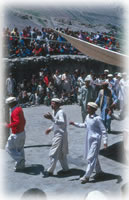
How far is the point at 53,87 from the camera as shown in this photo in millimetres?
15859

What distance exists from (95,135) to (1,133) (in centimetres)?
301

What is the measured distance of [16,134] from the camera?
7.13m

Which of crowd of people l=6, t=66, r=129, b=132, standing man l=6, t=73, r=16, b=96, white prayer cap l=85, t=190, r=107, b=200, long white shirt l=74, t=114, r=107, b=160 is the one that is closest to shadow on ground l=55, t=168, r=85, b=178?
long white shirt l=74, t=114, r=107, b=160

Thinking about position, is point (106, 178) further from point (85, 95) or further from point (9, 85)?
point (9, 85)

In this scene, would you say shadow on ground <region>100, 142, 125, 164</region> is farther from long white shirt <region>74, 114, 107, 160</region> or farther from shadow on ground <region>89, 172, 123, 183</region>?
long white shirt <region>74, 114, 107, 160</region>

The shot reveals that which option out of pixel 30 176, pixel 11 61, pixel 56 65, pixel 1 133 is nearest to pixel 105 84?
pixel 1 133

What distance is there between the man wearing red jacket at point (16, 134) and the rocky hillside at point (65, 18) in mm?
17367

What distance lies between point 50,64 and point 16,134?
36.9 feet

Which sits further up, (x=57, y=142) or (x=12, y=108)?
(x=12, y=108)

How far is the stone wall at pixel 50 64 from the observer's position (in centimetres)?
1677

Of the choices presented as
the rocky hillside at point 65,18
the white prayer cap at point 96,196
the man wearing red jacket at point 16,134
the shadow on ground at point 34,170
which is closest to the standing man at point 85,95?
the shadow on ground at point 34,170

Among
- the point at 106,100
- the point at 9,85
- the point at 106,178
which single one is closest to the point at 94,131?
the point at 106,178

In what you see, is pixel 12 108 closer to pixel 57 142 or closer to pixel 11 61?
pixel 57 142

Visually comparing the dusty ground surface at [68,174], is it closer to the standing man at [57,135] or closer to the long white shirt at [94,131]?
the standing man at [57,135]
